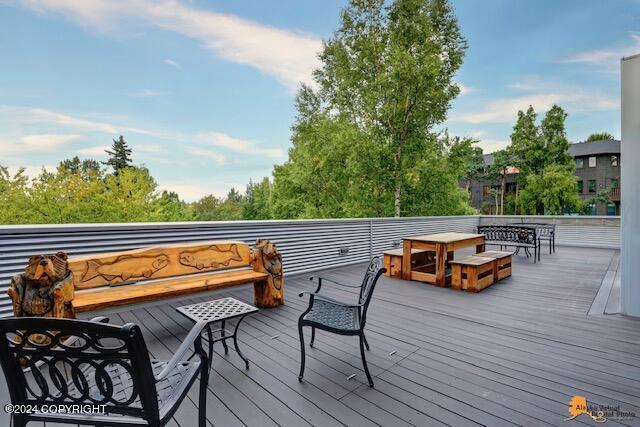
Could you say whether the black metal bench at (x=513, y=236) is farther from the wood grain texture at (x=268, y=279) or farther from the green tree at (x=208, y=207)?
the green tree at (x=208, y=207)

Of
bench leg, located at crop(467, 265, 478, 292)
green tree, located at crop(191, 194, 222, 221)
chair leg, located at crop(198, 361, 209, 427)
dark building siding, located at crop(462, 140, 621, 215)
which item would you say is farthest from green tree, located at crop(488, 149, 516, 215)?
green tree, located at crop(191, 194, 222, 221)

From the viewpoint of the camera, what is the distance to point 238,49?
12969 millimetres

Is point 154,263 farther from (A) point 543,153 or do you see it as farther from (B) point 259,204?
(B) point 259,204

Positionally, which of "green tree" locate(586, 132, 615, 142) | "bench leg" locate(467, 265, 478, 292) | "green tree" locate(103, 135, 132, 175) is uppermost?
"green tree" locate(586, 132, 615, 142)

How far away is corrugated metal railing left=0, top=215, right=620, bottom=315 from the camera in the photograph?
305 cm

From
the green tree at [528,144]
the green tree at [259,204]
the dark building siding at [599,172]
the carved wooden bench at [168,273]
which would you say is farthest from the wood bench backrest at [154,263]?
the green tree at [259,204]

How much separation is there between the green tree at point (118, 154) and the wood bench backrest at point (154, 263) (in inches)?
1477

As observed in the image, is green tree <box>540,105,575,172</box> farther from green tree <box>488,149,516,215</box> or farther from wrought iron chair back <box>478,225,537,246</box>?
wrought iron chair back <box>478,225,537,246</box>

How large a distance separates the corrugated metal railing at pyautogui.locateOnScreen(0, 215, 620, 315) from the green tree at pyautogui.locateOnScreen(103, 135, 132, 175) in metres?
36.7

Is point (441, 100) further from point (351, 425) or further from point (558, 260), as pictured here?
point (351, 425)

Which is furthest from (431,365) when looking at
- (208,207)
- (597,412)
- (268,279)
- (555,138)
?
(208,207)

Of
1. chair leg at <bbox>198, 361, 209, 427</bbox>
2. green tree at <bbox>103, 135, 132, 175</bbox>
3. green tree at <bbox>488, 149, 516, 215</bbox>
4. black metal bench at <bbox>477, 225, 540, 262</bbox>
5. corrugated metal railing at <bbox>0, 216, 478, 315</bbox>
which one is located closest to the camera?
chair leg at <bbox>198, 361, 209, 427</bbox>

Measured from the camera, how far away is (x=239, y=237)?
465 cm

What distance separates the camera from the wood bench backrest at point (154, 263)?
283 cm
